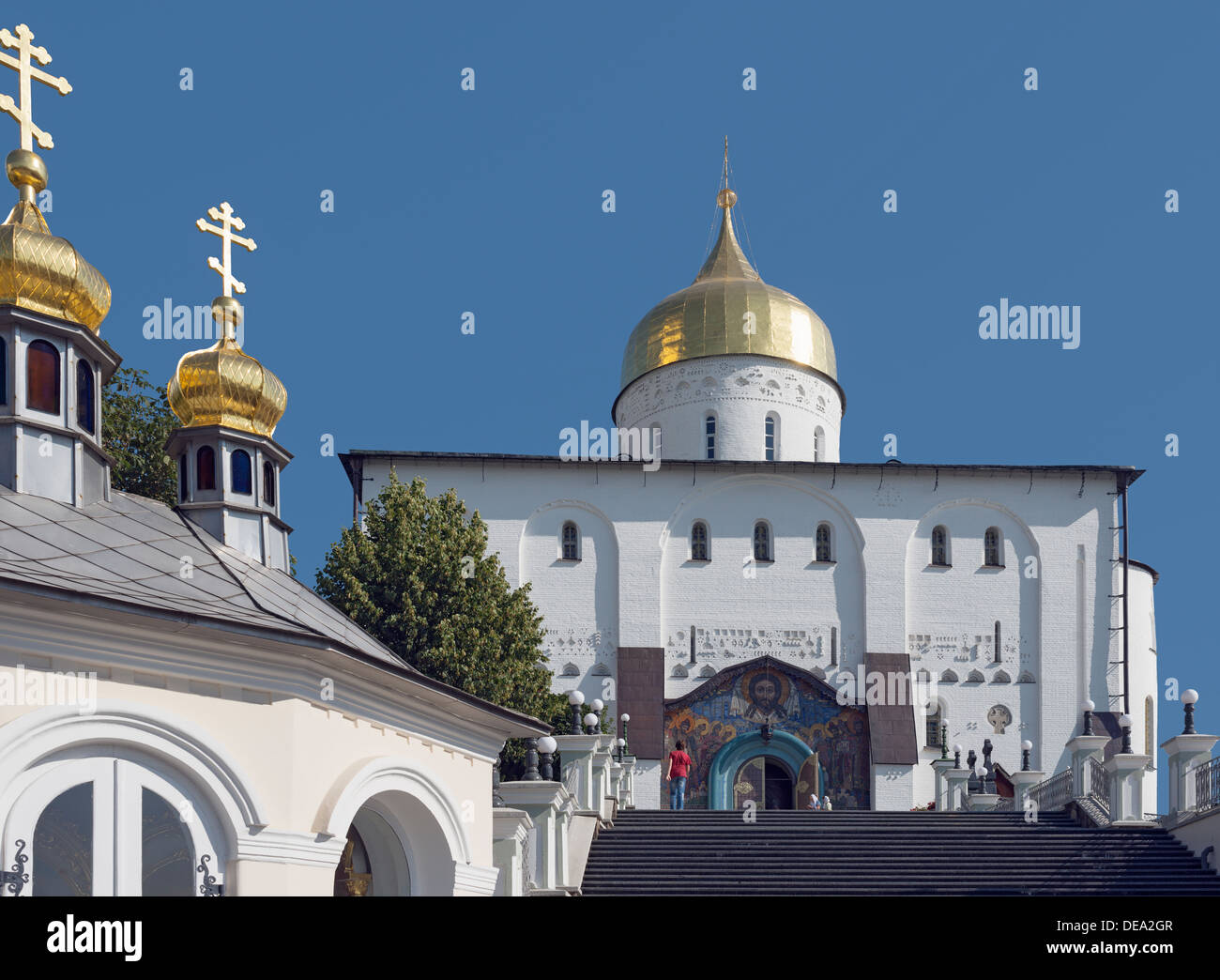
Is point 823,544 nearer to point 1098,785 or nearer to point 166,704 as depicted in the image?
point 1098,785

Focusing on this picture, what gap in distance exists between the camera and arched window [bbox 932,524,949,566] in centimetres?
3491

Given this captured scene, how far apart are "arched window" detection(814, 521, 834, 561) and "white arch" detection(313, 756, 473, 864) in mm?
22569

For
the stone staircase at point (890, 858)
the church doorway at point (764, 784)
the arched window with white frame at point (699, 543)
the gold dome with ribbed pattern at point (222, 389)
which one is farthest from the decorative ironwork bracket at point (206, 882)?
the arched window with white frame at point (699, 543)

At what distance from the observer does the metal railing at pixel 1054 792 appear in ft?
72.7

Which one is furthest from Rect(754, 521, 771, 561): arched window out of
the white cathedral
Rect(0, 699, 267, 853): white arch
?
Rect(0, 699, 267, 853): white arch

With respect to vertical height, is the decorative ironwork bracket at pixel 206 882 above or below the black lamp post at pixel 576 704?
below

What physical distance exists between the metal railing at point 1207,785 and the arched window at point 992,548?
52.2ft

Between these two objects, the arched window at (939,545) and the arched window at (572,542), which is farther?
the arched window at (939,545)

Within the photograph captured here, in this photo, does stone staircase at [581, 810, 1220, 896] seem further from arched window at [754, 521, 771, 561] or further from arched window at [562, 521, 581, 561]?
arched window at [754, 521, 771, 561]

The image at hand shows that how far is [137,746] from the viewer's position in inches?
401

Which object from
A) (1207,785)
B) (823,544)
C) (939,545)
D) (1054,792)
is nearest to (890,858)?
(1207,785)

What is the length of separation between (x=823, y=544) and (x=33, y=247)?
79.4 ft

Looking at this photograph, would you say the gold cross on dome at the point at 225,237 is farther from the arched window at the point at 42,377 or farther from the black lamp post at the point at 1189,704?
the black lamp post at the point at 1189,704

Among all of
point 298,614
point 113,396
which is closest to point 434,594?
point 113,396
